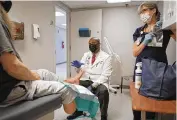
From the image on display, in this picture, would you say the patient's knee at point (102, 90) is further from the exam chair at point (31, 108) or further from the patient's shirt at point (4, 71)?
the patient's shirt at point (4, 71)

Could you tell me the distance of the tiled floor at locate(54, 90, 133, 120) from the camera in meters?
2.41

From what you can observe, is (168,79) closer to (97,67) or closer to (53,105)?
(53,105)

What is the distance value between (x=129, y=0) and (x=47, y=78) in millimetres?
2876

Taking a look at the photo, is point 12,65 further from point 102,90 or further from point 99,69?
point 99,69

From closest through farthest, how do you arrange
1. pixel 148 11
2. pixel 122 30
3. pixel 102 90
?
pixel 148 11, pixel 102 90, pixel 122 30

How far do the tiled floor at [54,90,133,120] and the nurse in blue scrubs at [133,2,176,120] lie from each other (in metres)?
0.73

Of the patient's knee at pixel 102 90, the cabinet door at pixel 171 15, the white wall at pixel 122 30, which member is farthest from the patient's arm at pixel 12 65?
the white wall at pixel 122 30

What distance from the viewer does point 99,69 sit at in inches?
94.9

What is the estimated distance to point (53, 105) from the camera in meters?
1.27

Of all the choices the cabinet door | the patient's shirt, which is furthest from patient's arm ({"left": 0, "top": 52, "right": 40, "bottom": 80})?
the cabinet door

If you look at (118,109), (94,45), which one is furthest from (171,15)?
(118,109)

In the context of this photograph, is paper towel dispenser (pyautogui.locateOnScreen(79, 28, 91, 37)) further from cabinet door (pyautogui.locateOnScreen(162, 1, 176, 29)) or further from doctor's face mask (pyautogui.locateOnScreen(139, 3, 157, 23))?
cabinet door (pyautogui.locateOnScreen(162, 1, 176, 29))

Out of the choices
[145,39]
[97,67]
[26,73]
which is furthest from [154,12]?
[26,73]

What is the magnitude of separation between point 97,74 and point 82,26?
2.28m
